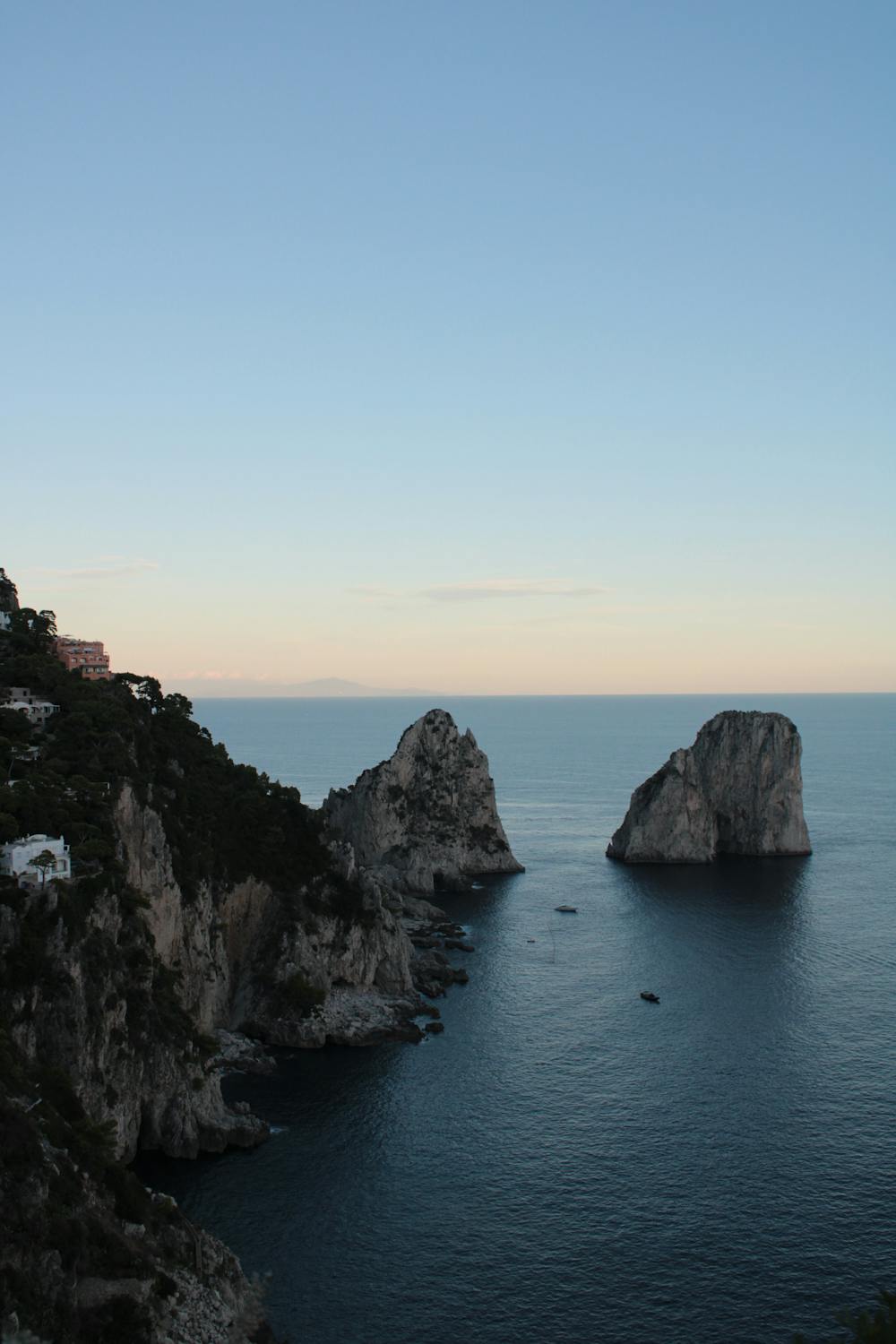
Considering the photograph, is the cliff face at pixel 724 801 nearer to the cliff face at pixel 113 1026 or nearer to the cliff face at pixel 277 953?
the cliff face at pixel 277 953

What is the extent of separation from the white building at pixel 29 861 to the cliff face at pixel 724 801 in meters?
119

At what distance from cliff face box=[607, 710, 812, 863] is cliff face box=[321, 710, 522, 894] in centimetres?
2362

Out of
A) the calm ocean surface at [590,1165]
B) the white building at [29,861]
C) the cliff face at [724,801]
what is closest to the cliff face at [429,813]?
the cliff face at [724,801]

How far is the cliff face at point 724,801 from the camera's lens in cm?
17212

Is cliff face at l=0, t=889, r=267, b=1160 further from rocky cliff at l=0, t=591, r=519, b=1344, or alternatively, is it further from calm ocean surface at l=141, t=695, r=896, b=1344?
calm ocean surface at l=141, t=695, r=896, b=1344

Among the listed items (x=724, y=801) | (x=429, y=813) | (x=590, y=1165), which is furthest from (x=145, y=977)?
(x=724, y=801)

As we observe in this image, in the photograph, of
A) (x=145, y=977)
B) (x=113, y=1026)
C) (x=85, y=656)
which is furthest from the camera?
(x=85, y=656)

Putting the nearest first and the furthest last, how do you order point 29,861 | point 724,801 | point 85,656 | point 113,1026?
point 113,1026
point 29,861
point 85,656
point 724,801

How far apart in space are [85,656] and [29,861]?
6984 cm

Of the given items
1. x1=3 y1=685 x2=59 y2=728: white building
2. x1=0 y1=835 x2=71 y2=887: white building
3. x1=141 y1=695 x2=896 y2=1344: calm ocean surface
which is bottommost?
x1=141 y1=695 x2=896 y2=1344: calm ocean surface

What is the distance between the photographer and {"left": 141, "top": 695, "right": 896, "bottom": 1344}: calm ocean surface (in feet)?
172

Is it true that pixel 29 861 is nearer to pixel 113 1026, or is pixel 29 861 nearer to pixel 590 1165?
pixel 113 1026

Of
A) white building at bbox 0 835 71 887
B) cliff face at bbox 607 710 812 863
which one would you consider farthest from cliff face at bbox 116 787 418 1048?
cliff face at bbox 607 710 812 863

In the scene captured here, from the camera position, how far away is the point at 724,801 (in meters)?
182
